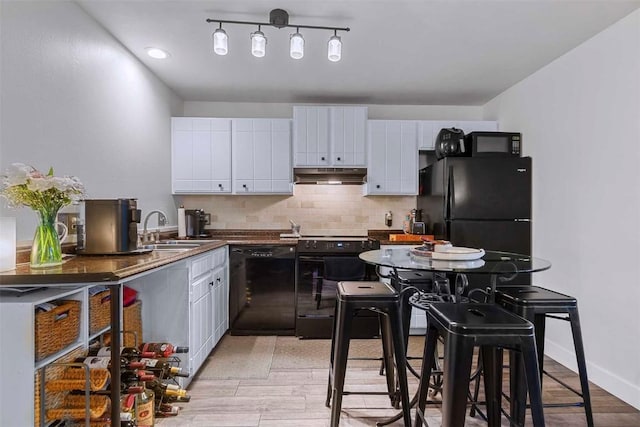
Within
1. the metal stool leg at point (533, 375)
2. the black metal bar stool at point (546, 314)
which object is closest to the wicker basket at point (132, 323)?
the metal stool leg at point (533, 375)

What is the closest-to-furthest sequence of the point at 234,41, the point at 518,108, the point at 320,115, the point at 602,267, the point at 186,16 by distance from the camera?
the point at 186,16 → the point at 602,267 → the point at 234,41 → the point at 518,108 → the point at 320,115

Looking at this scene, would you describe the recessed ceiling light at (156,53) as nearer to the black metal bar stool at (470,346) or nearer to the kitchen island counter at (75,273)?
the kitchen island counter at (75,273)

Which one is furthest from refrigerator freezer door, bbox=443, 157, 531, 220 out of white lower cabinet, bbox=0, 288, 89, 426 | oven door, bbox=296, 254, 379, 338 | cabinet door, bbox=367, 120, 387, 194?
white lower cabinet, bbox=0, 288, 89, 426

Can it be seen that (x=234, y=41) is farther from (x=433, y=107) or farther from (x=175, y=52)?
(x=433, y=107)

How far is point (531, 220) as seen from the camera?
3105mm

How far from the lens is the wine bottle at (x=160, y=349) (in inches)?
79.8

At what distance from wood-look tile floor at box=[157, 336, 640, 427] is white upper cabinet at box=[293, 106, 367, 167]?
202cm

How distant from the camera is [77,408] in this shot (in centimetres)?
142

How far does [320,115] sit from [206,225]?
5.96 ft

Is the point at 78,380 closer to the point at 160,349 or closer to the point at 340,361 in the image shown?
the point at 160,349

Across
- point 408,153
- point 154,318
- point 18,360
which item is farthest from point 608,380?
point 18,360

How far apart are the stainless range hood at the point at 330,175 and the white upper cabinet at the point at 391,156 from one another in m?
0.16

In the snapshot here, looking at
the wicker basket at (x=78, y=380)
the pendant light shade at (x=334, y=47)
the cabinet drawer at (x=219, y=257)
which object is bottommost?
the wicker basket at (x=78, y=380)

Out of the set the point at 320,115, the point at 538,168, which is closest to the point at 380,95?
the point at 320,115
